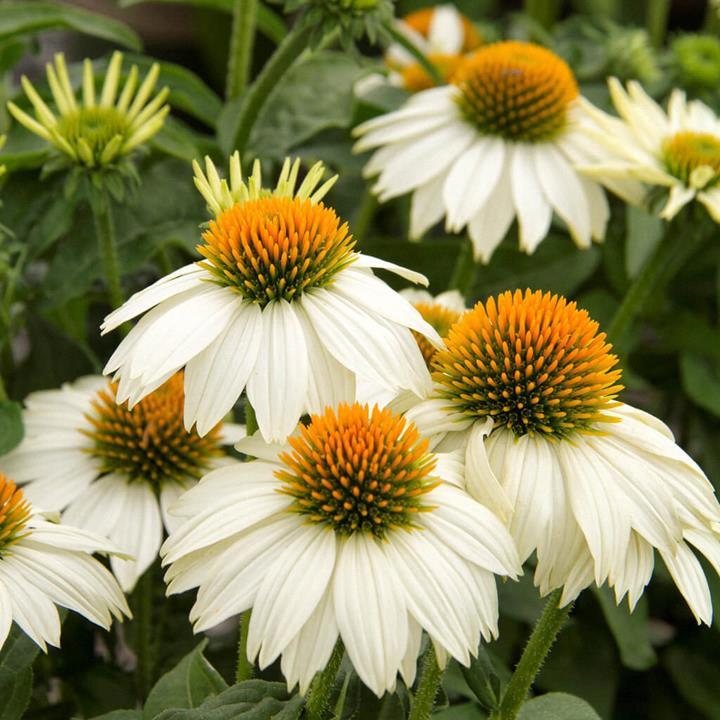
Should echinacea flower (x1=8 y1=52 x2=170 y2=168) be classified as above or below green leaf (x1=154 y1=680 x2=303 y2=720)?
above

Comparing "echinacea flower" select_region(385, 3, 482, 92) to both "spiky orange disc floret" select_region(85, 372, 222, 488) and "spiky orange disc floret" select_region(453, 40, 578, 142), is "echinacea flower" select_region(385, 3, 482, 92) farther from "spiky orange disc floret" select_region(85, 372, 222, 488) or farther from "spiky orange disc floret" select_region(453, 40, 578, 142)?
"spiky orange disc floret" select_region(85, 372, 222, 488)

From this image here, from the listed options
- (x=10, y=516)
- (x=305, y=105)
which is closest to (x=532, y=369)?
(x=10, y=516)

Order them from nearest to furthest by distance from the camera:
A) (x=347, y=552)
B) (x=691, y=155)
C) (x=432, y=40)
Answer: (x=347, y=552), (x=691, y=155), (x=432, y=40)

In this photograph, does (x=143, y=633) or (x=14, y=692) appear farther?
(x=143, y=633)

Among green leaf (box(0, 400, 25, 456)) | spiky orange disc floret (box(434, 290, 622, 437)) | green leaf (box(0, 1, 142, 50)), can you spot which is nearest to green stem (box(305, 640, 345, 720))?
spiky orange disc floret (box(434, 290, 622, 437))

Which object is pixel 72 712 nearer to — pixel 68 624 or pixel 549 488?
pixel 68 624

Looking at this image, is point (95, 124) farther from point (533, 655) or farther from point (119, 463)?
point (533, 655)
